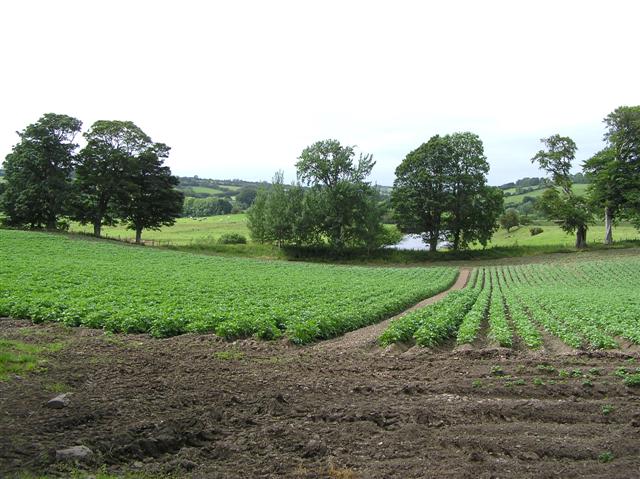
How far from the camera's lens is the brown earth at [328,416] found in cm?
627

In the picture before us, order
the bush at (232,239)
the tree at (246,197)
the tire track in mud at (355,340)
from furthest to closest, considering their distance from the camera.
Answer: the tree at (246,197) → the bush at (232,239) → the tire track in mud at (355,340)

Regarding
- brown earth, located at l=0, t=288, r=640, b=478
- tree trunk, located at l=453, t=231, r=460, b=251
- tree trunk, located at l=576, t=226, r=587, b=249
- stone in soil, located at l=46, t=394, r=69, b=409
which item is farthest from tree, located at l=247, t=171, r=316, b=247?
stone in soil, located at l=46, t=394, r=69, b=409

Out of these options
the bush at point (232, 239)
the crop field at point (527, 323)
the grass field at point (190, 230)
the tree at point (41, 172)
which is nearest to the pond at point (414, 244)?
the bush at point (232, 239)

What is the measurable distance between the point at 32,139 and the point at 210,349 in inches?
2320

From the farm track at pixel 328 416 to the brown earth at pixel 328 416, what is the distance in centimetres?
3

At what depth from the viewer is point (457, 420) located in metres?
7.75

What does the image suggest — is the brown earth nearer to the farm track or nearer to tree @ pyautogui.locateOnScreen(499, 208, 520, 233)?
the farm track

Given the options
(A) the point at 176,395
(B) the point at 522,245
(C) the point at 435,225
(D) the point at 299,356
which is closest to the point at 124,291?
(D) the point at 299,356

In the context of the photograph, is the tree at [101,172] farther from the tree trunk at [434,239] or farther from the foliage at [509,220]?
the foliage at [509,220]

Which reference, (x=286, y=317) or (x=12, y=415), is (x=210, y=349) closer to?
(x=286, y=317)

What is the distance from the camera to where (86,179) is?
60.9 meters

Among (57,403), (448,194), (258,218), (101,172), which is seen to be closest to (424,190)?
(448,194)

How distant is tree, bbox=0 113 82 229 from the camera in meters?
58.2

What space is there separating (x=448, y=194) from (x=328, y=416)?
59603mm
